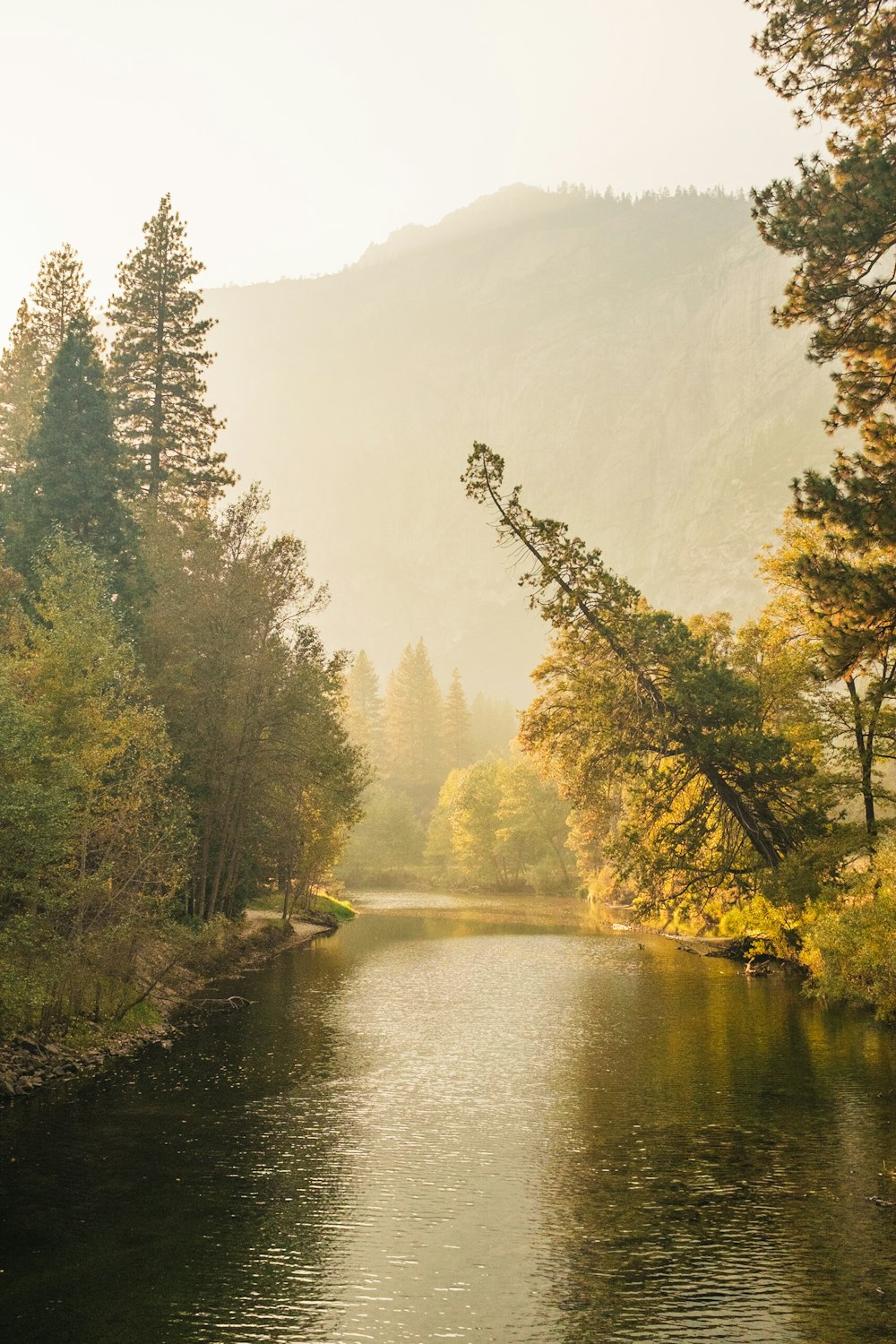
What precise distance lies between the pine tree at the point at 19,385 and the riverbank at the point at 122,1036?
28.7m

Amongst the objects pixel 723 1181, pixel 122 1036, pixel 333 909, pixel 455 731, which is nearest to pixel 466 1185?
pixel 723 1181

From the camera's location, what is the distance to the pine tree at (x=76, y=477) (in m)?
41.1

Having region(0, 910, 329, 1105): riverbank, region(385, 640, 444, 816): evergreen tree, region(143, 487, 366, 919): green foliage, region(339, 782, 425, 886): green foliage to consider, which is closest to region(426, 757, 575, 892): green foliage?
region(339, 782, 425, 886): green foliage

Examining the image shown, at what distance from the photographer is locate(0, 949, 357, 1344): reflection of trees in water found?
13797 millimetres

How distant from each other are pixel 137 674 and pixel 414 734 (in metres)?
135

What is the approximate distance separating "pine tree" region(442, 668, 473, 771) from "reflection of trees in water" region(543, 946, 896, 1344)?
14083 centimetres

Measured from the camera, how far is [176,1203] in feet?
57.5

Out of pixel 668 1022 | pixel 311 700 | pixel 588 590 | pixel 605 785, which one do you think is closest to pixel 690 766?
pixel 605 785

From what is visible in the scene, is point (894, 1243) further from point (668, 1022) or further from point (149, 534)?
point (149, 534)

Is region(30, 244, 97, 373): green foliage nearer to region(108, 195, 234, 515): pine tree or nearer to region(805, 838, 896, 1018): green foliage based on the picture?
region(108, 195, 234, 515): pine tree

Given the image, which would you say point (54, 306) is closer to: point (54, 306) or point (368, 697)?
point (54, 306)

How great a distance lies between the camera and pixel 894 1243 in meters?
15.7

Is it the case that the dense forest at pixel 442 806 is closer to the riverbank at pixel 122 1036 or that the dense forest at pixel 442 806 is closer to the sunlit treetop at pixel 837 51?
the riverbank at pixel 122 1036

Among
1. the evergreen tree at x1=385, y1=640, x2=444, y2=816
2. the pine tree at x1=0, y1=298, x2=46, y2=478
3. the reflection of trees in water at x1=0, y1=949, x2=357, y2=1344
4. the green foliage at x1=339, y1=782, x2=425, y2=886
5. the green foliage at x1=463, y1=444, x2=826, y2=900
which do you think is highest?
the pine tree at x1=0, y1=298, x2=46, y2=478
